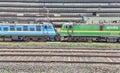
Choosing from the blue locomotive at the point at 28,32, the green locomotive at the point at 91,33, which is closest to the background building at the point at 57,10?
the blue locomotive at the point at 28,32

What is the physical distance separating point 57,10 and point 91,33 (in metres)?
32.6

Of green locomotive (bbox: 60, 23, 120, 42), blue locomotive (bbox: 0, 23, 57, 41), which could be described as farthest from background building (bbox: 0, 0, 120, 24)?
green locomotive (bbox: 60, 23, 120, 42)

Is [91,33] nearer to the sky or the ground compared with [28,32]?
nearer to the ground

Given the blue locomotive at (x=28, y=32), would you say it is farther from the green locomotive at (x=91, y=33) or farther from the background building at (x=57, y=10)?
the background building at (x=57, y=10)

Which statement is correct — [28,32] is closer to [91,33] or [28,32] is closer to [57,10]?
[91,33]

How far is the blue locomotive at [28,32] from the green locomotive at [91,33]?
6.02 feet

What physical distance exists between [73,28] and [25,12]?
109ft

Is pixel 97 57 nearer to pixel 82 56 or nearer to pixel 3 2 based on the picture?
pixel 82 56

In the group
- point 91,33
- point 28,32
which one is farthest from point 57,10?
point 91,33

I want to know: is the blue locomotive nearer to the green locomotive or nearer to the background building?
the green locomotive

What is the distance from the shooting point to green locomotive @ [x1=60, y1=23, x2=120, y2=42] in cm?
3434

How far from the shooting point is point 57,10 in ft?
217

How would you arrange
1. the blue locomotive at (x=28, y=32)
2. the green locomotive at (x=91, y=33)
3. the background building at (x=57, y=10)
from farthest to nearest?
the background building at (x=57, y=10), the blue locomotive at (x=28, y=32), the green locomotive at (x=91, y=33)

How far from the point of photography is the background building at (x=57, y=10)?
64.3m
